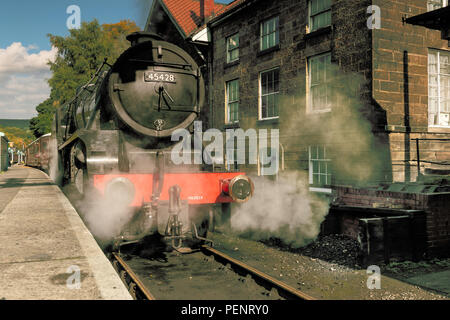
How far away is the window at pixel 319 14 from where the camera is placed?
9453 mm

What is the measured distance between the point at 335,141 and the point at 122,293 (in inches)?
279

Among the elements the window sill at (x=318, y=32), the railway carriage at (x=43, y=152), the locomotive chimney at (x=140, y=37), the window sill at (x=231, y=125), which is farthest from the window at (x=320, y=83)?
the railway carriage at (x=43, y=152)

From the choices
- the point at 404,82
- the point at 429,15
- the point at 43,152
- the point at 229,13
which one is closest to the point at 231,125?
the point at 229,13

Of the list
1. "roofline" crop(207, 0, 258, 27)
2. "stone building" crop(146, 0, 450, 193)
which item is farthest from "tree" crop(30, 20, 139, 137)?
"stone building" crop(146, 0, 450, 193)

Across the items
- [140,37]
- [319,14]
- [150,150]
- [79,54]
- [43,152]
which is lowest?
[150,150]

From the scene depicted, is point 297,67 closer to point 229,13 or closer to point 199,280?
point 229,13

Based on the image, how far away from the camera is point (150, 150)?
18.0 feet

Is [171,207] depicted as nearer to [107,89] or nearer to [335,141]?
[107,89]

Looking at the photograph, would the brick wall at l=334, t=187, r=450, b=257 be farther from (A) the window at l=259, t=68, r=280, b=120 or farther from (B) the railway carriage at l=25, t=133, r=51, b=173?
(B) the railway carriage at l=25, t=133, r=51, b=173

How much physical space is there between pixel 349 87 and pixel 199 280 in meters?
5.93

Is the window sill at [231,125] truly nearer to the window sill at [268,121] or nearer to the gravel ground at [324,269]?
the window sill at [268,121]

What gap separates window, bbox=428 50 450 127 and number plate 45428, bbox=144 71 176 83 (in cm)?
624

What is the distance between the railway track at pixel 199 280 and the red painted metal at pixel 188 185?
0.79 metres

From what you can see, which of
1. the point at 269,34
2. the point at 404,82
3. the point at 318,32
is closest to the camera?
the point at 404,82
